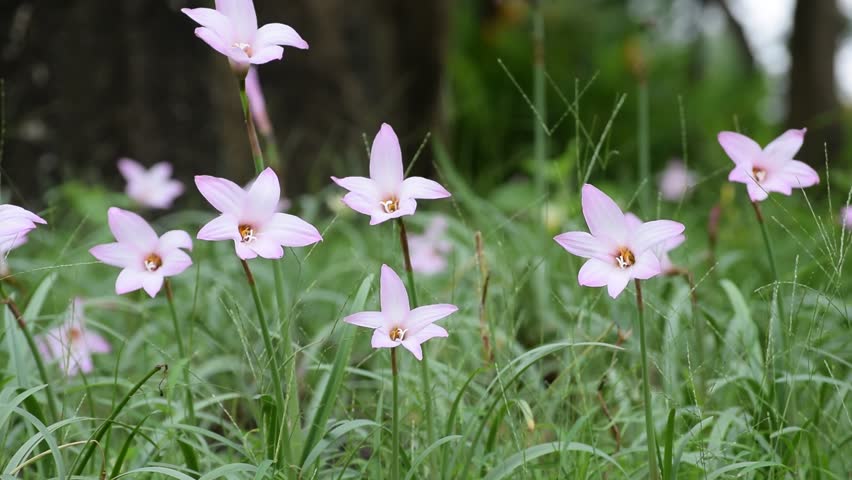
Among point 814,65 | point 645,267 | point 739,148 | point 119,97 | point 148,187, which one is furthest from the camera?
point 814,65

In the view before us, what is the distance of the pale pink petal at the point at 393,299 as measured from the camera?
1.06m

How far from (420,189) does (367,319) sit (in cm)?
16

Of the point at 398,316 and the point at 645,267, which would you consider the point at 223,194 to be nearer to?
the point at 398,316

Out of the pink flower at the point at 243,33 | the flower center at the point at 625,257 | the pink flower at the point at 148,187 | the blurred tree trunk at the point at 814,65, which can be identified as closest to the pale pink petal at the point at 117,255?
the pink flower at the point at 243,33

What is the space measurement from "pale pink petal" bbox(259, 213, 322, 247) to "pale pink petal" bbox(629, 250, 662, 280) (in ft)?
1.15

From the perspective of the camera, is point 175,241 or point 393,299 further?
point 175,241

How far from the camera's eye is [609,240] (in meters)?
1.07

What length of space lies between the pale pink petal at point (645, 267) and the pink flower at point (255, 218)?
0.35m

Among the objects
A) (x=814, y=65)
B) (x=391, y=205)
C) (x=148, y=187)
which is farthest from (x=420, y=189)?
(x=814, y=65)

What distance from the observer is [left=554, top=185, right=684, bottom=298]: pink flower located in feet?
3.42

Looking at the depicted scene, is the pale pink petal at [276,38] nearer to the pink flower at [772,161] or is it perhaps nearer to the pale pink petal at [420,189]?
the pale pink petal at [420,189]

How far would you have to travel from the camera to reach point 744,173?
120cm

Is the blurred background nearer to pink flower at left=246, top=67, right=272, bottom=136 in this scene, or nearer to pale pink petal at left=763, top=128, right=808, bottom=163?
pink flower at left=246, top=67, right=272, bottom=136

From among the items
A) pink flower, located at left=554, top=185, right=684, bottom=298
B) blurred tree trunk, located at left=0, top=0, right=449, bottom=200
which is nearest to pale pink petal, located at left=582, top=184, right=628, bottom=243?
pink flower, located at left=554, top=185, right=684, bottom=298
